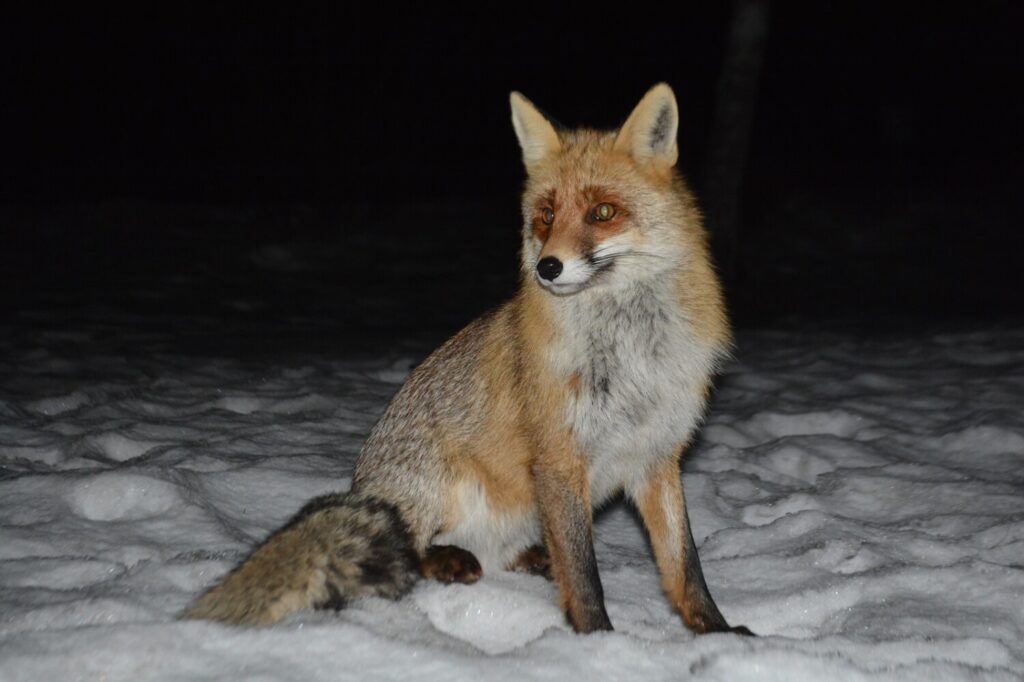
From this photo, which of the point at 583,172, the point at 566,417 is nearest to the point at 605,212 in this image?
the point at 583,172

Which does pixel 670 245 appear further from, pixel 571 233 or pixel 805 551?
pixel 805 551

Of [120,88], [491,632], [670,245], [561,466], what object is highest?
[120,88]

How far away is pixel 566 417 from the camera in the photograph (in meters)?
2.72

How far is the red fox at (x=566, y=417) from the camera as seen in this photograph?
2695mm

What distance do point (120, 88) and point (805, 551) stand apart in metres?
14.5

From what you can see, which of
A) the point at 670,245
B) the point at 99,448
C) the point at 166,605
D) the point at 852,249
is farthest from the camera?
the point at 852,249

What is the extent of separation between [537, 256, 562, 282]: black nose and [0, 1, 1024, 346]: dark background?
20.7ft

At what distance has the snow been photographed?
2348mm

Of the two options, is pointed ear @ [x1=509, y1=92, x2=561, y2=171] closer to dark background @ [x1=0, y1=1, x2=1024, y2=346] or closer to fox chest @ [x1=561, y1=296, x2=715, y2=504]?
fox chest @ [x1=561, y1=296, x2=715, y2=504]

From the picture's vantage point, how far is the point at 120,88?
14695 millimetres

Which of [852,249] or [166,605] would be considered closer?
[166,605]

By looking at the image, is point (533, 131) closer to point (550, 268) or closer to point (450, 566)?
point (550, 268)

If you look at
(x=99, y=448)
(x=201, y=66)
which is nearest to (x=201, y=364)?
(x=99, y=448)

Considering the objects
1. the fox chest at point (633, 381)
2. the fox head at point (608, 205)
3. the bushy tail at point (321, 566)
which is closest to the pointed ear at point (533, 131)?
the fox head at point (608, 205)
